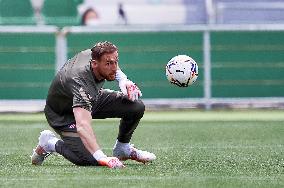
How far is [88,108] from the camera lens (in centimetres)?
888

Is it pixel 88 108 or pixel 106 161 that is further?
pixel 88 108

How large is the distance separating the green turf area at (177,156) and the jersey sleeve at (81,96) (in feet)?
1.76

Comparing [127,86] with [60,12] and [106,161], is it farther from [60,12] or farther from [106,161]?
[60,12]

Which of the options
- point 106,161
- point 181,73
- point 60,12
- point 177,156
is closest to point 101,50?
point 106,161

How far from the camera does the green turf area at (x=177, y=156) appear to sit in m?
7.91

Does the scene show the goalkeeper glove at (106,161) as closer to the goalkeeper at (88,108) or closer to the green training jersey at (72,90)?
the goalkeeper at (88,108)

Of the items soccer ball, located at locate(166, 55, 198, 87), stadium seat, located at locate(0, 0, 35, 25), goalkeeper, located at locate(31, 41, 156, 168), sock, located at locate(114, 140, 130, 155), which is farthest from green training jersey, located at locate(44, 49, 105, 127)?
stadium seat, located at locate(0, 0, 35, 25)

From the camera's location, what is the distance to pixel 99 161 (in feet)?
29.0

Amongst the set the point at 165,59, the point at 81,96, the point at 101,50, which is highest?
the point at 101,50

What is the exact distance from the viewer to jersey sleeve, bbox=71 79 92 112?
348 inches

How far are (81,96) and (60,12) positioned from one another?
16.1m

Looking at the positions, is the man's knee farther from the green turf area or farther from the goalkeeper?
the green turf area

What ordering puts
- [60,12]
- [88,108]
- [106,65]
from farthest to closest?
[60,12], [106,65], [88,108]

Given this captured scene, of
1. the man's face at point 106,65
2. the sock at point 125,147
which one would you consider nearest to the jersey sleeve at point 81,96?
the man's face at point 106,65
